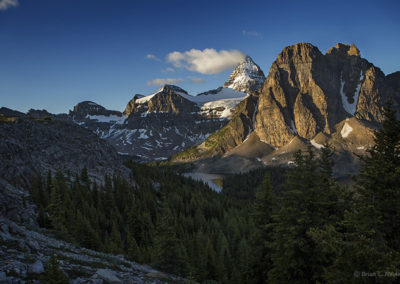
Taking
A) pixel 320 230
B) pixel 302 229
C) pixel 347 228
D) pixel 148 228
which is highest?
pixel 320 230

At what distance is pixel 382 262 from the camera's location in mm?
8844

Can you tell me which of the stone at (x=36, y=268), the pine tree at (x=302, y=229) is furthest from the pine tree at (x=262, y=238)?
the stone at (x=36, y=268)

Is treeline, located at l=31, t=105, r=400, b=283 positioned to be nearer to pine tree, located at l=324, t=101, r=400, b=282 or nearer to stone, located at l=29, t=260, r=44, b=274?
pine tree, located at l=324, t=101, r=400, b=282

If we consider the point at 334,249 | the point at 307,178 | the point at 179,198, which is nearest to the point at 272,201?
the point at 307,178

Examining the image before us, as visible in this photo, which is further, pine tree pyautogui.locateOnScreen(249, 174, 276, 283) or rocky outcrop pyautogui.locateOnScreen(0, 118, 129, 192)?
rocky outcrop pyautogui.locateOnScreen(0, 118, 129, 192)

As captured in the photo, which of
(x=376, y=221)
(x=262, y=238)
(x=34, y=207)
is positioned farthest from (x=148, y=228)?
(x=376, y=221)

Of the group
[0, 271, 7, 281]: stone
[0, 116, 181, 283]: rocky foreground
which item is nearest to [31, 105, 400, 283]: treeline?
[0, 116, 181, 283]: rocky foreground

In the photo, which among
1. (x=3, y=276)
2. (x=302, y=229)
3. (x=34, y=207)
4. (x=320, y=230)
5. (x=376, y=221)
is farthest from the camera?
(x=34, y=207)

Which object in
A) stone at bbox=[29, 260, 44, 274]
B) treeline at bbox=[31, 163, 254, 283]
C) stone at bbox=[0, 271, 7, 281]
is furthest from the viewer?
treeline at bbox=[31, 163, 254, 283]

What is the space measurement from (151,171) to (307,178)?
103m

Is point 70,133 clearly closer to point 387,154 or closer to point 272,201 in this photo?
point 272,201

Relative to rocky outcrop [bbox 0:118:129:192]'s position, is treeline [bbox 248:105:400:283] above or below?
below

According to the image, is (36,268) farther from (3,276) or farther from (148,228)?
(148,228)

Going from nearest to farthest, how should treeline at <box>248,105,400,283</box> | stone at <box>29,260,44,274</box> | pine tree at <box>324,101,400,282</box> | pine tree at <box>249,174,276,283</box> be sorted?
stone at <box>29,260,44,274</box> < pine tree at <box>324,101,400,282</box> < treeline at <box>248,105,400,283</box> < pine tree at <box>249,174,276,283</box>
